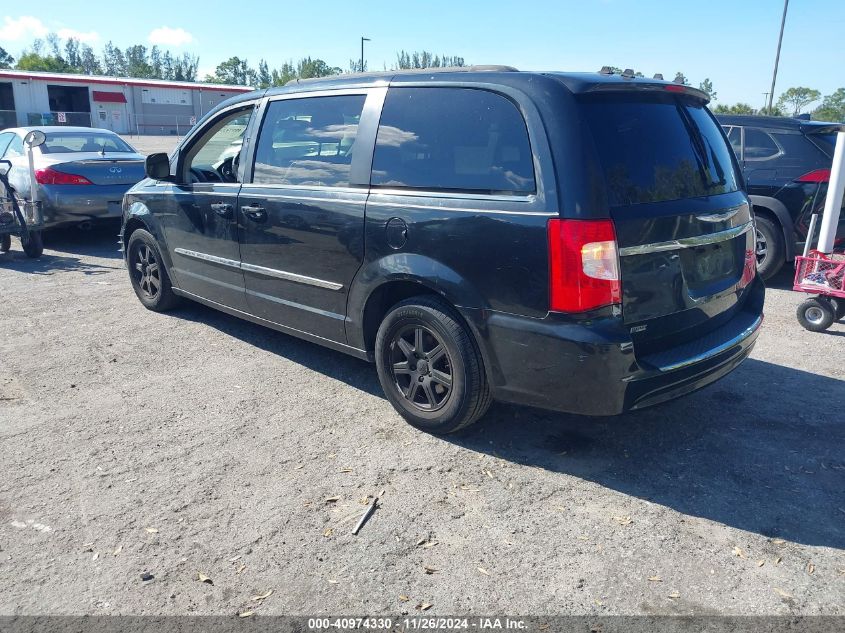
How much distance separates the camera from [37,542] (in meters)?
3.05

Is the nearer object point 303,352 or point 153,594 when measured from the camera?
point 153,594

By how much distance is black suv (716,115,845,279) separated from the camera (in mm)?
7453

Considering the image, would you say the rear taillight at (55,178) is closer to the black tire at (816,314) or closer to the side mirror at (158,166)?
the side mirror at (158,166)

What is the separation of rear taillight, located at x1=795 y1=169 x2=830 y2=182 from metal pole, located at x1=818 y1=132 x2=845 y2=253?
1411mm

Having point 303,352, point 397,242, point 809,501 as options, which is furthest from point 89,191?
point 809,501

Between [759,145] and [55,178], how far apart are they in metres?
8.96

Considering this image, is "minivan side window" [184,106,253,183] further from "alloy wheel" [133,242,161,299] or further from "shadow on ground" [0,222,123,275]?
"shadow on ground" [0,222,123,275]

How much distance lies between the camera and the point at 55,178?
935 cm

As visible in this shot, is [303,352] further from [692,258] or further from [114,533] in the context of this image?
[692,258]

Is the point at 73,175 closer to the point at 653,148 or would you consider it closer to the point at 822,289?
the point at 653,148

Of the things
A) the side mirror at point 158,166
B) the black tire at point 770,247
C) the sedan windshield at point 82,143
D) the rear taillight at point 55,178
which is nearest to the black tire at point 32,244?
the rear taillight at point 55,178

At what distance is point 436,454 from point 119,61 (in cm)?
18144

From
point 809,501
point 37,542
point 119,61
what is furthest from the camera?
point 119,61

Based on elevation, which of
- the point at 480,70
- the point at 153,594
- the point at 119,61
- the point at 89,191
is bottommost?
the point at 153,594
